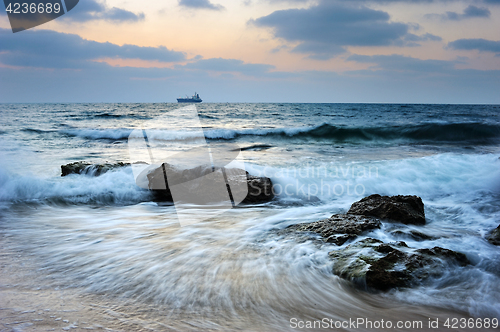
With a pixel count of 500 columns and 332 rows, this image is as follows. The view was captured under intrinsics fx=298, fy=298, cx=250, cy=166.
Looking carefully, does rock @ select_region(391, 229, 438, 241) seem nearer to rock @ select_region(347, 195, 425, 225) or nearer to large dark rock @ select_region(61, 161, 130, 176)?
rock @ select_region(347, 195, 425, 225)

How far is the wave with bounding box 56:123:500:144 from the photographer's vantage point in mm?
16422

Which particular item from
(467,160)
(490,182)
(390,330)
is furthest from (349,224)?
(467,160)

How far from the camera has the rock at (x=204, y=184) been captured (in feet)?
18.8

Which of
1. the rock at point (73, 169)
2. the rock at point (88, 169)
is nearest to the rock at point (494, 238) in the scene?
the rock at point (88, 169)

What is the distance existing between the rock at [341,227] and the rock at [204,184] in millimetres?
1824

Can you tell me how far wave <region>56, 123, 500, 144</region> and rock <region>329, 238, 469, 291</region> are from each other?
528 inches

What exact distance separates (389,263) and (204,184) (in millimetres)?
3796

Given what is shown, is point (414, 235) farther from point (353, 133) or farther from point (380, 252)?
point (353, 133)

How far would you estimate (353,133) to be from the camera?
18656 millimetres

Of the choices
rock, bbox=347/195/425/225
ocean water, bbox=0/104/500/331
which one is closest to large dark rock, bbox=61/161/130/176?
ocean water, bbox=0/104/500/331

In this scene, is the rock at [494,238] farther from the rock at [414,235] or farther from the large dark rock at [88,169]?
the large dark rock at [88,169]

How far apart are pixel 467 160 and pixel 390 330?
8401mm

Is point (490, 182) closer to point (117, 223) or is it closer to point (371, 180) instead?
point (371, 180)

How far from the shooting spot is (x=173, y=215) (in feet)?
16.0
